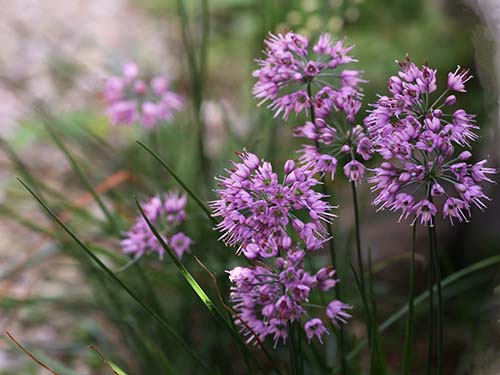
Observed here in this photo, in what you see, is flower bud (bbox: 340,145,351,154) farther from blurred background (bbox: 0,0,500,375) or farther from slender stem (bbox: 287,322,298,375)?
blurred background (bbox: 0,0,500,375)

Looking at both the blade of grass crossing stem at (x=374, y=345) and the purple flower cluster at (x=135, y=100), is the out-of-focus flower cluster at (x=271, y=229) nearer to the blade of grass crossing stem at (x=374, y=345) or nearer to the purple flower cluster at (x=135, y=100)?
the blade of grass crossing stem at (x=374, y=345)

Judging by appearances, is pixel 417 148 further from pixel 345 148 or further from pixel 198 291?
pixel 198 291

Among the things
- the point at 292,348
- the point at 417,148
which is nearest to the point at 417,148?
the point at 417,148

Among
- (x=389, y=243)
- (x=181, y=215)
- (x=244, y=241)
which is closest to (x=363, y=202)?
(x=389, y=243)

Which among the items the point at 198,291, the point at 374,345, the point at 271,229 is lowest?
the point at 374,345

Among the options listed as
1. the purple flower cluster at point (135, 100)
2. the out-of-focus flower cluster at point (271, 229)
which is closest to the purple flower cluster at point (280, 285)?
the out-of-focus flower cluster at point (271, 229)

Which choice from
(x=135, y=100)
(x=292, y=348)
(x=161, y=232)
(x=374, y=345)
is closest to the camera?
(x=292, y=348)

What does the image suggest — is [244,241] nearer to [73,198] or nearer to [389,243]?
[389,243]
